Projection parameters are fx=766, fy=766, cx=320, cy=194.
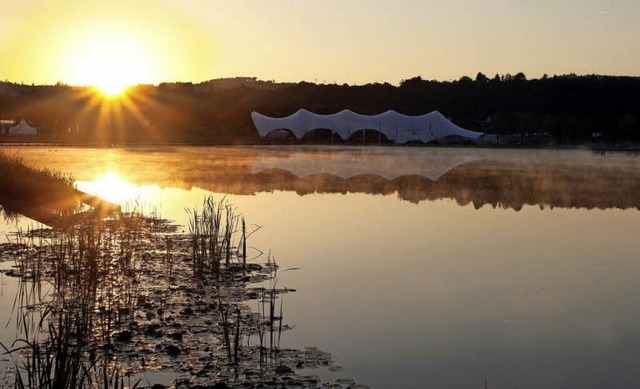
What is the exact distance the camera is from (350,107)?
416ft

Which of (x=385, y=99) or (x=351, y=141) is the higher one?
(x=385, y=99)

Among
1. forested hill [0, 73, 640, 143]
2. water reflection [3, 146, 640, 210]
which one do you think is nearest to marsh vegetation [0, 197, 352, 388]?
water reflection [3, 146, 640, 210]

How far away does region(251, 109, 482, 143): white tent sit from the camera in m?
73.4

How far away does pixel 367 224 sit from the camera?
1593cm

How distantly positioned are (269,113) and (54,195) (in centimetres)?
9024

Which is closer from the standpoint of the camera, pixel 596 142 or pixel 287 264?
pixel 287 264

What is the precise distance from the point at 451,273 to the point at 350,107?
117110mm

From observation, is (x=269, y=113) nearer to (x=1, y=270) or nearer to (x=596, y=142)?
(x=596, y=142)

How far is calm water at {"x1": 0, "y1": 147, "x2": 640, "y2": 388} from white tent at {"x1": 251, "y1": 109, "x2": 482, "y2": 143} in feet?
157

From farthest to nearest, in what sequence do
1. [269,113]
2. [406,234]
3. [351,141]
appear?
[269,113], [351,141], [406,234]

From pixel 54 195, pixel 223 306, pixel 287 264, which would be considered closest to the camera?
pixel 223 306

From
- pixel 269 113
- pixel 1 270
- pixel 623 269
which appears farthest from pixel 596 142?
pixel 1 270

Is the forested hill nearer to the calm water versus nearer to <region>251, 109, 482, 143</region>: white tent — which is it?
<region>251, 109, 482, 143</region>: white tent

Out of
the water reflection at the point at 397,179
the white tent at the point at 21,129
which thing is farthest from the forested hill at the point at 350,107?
the water reflection at the point at 397,179
